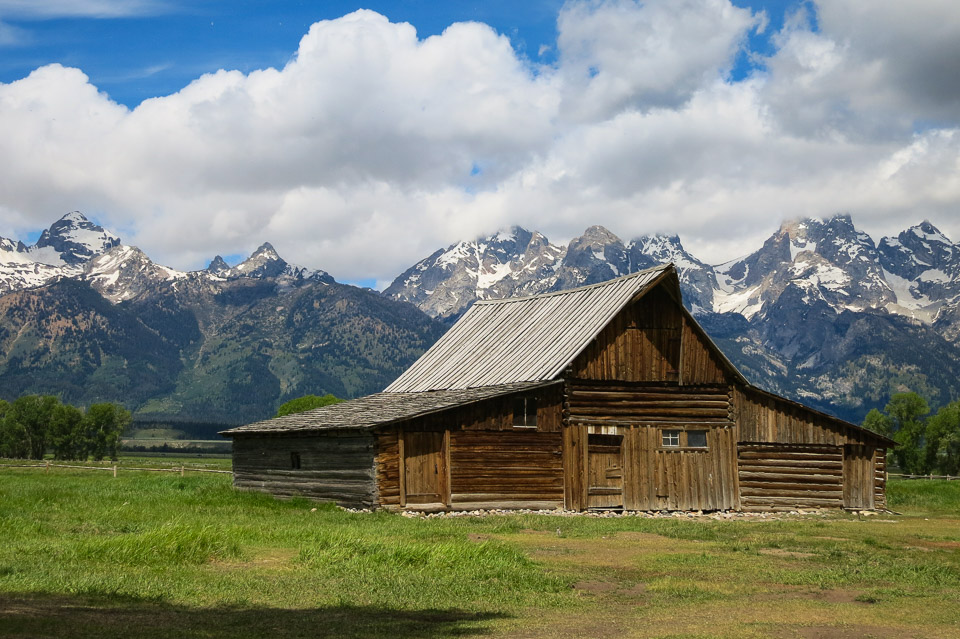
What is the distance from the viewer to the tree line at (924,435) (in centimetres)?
11944

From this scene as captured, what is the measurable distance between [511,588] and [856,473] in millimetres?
29166

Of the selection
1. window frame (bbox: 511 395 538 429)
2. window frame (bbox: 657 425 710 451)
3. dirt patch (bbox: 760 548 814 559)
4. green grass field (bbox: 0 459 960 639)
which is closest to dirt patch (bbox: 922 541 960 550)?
green grass field (bbox: 0 459 960 639)

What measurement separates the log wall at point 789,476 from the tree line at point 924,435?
8240 cm

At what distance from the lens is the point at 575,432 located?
38.1 meters

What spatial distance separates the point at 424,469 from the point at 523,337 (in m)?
9.99

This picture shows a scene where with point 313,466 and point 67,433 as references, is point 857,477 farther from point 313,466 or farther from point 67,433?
point 67,433

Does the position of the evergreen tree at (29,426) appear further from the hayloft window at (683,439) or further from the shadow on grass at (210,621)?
the shadow on grass at (210,621)

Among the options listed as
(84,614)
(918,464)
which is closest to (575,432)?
(84,614)

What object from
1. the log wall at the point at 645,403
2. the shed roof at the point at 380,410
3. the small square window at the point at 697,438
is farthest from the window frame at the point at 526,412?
the small square window at the point at 697,438

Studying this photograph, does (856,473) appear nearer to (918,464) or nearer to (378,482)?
(378,482)

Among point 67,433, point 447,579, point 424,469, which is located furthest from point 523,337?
point 67,433

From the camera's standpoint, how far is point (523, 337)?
4359 centimetres

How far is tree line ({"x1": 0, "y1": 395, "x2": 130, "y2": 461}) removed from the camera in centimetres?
15412

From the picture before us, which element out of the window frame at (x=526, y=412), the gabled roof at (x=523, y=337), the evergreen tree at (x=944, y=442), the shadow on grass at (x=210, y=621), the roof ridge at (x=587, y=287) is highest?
the roof ridge at (x=587, y=287)
